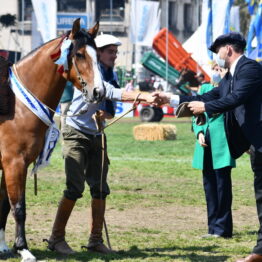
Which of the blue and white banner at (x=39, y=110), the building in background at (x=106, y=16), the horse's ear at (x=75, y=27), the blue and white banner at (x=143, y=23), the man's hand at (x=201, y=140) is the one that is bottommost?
the building in background at (x=106, y=16)

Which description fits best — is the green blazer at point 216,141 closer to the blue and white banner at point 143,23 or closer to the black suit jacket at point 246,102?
the black suit jacket at point 246,102

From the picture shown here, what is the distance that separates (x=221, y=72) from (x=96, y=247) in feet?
7.76

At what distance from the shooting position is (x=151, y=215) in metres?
10.1

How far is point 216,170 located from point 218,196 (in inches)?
11.8

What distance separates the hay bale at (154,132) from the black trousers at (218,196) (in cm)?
1457

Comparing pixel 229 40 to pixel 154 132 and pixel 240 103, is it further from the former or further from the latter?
pixel 154 132

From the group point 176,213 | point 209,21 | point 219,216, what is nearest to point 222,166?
point 219,216

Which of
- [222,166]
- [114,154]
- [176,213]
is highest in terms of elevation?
[222,166]

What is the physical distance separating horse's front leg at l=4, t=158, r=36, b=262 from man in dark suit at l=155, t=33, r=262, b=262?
144 cm

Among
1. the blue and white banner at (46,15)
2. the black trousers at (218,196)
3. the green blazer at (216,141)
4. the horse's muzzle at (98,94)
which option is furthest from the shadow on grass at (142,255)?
the blue and white banner at (46,15)

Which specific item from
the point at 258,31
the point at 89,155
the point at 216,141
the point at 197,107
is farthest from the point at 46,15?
the point at 197,107

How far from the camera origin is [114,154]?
1839 centimetres

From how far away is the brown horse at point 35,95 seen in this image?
22.6 feet

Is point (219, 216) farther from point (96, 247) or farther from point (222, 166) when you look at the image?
point (96, 247)
